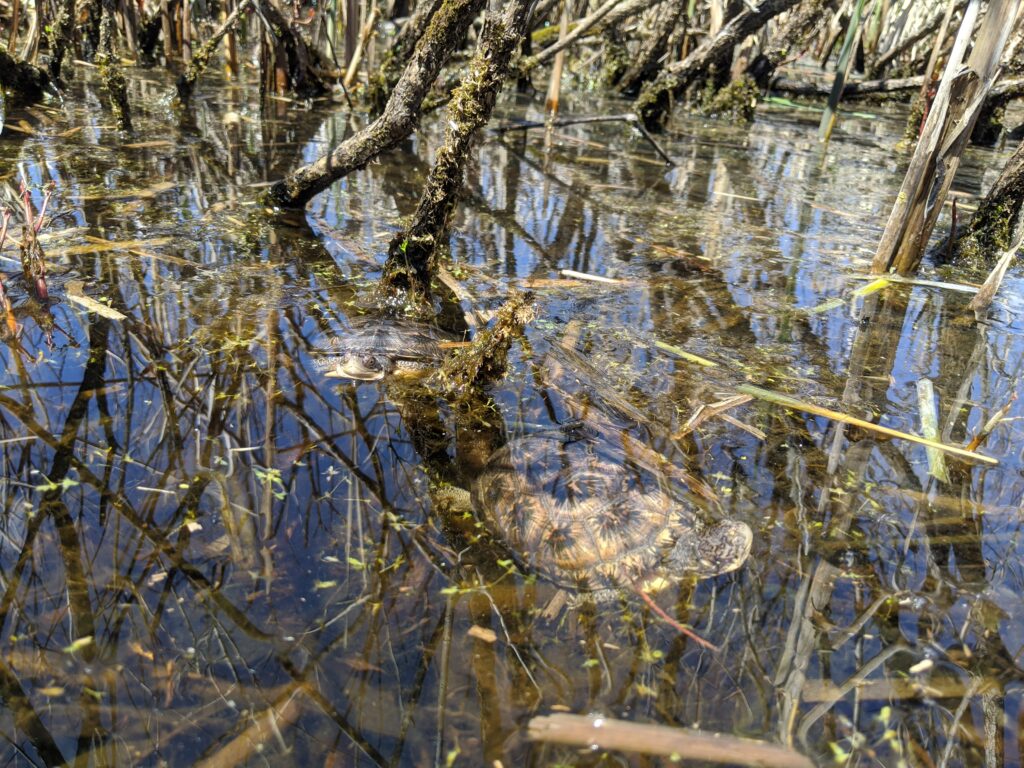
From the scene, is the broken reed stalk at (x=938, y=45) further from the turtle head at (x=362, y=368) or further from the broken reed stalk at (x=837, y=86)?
the turtle head at (x=362, y=368)

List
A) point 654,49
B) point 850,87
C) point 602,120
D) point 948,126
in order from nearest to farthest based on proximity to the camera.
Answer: point 948,126
point 602,120
point 654,49
point 850,87

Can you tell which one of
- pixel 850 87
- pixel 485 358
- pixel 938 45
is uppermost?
pixel 938 45

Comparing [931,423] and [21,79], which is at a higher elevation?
[21,79]

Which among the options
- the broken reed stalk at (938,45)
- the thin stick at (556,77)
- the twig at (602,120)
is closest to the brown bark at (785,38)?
the broken reed stalk at (938,45)

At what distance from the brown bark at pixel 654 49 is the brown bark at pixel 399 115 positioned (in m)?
6.99

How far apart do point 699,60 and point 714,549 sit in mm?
9150

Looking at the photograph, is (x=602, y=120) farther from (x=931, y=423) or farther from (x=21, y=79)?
(x=21, y=79)

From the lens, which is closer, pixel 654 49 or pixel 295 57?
pixel 295 57

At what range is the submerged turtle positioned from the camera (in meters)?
2.45

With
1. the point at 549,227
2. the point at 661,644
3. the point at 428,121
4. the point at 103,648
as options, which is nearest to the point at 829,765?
the point at 661,644

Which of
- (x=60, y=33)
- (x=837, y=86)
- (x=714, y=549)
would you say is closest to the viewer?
(x=714, y=549)

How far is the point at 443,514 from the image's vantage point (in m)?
2.62

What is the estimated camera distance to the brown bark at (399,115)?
407cm

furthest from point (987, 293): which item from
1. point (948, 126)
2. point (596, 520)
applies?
point (596, 520)
